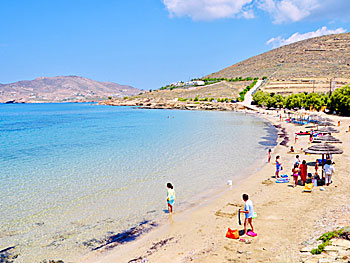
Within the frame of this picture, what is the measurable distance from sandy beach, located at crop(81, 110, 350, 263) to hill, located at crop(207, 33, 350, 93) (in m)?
76.5

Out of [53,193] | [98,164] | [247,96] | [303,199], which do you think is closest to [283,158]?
[303,199]

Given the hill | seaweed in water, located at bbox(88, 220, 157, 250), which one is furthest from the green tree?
seaweed in water, located at bbox(88, 220, 157, 250)

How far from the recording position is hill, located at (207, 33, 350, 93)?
309 feet

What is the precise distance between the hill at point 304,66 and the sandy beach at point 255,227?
3011 inches

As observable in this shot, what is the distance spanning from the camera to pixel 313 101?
2298 inches

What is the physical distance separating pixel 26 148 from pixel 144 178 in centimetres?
1807

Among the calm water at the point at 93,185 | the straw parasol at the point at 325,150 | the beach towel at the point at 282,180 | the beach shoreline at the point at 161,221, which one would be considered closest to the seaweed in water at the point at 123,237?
the beach shoreline at the point at 161,221

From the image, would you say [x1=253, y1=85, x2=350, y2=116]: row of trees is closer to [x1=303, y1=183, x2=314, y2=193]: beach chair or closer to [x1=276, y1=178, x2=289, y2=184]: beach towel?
[x1=276, y1=178, x2=289, y2=184]: beach towel

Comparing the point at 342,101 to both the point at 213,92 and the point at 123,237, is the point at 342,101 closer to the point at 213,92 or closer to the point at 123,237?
the point at 123,237

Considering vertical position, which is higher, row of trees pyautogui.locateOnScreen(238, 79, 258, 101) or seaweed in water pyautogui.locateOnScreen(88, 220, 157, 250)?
row of trees pyautogui.locateOnScreen(238, 79, 258, 101)

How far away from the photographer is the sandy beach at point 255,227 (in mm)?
7758

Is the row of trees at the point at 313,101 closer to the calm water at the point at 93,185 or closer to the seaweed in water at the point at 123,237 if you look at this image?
the calm water at the point at 93,185

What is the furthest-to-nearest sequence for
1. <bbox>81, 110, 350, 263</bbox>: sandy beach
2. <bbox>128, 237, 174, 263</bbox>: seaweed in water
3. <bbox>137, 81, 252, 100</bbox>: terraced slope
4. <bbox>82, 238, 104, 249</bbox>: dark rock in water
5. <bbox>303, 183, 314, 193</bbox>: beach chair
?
<bbox>137, 81, 252, 100</bbox>: terraced slope
<bbox>303, 183, 314, 193</bbox>: beach chair
<bbox>82, 238, 104, 249</bbox>: dark rock in water
<bbox>128, 237, 174, 263</bbox>: seaweed in water
<bbox>81, 110, 350, 263</bbox>: sandy beach

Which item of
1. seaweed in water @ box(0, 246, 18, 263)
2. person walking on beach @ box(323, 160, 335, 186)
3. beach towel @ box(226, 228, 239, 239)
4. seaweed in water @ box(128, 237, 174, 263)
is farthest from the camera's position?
person walking on beach @ box(323, 160, 335, 186)
